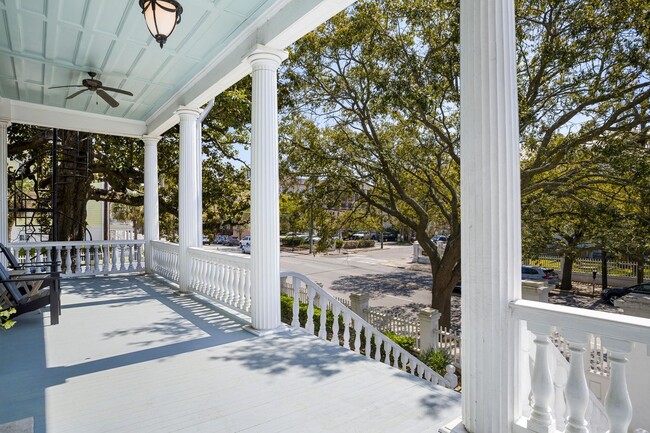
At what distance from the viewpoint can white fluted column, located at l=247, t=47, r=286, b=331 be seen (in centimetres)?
411

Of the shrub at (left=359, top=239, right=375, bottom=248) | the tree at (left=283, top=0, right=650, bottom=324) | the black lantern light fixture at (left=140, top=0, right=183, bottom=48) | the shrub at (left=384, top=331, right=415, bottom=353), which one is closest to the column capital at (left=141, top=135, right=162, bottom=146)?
the tree at (left=283, top=0, right=650, bottom=324)

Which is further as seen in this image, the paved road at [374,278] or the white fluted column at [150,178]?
the paved road at [374,278]

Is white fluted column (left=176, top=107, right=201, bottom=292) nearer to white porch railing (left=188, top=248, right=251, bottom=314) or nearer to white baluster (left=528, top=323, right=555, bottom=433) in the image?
white porch railing (left=188, top=248, right=251, bottom=314)

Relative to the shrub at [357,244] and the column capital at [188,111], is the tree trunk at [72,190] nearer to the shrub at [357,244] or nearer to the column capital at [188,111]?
the column capital at [188,111]

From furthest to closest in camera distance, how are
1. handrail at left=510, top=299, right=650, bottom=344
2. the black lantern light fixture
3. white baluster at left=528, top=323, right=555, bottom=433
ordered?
the black lantern light fixture
white baluster at left=528, top=323, right=555, bottom=433
handrail at left=510, top=299, right=650, bottom=344

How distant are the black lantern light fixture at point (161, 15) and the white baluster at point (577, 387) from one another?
11.3ft

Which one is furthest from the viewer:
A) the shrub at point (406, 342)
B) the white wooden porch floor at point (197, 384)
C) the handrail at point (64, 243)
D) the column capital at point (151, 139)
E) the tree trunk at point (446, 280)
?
the tree trunk at point (446, 280)

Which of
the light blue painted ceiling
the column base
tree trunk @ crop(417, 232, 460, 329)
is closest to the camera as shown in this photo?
the light blue painted ceiling

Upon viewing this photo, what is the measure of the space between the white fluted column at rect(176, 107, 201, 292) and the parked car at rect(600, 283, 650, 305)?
44.7 feet

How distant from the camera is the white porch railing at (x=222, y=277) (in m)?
4.77

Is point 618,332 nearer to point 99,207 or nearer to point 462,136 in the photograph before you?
point 462,136

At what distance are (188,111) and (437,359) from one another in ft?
21.6

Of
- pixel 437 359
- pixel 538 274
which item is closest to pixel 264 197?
pixel 437 359

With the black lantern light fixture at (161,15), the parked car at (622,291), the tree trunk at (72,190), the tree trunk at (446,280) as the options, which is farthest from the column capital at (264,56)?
the parked car at (622,291)
